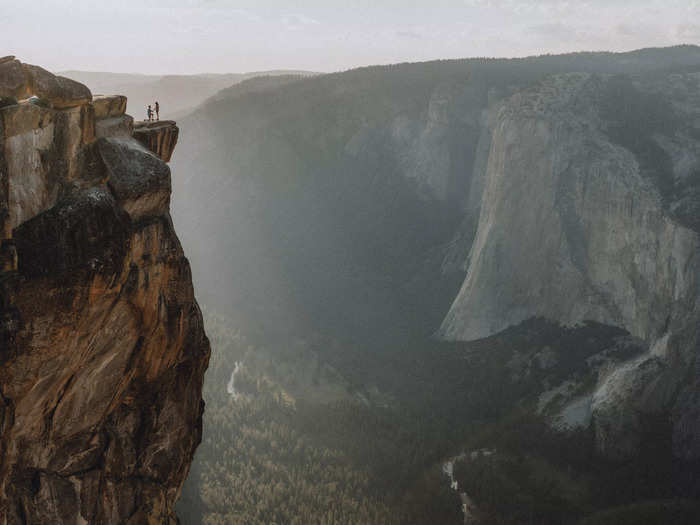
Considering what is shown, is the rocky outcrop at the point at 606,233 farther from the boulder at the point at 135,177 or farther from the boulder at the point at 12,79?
the boulder at the point at 12,79

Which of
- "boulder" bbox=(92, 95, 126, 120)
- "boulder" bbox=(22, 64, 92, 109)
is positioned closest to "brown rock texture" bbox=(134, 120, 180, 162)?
"boulder" bbox=(92, 95, 126, 120)

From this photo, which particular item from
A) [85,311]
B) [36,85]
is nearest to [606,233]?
[85,311]

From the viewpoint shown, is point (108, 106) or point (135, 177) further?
point (108, 106)

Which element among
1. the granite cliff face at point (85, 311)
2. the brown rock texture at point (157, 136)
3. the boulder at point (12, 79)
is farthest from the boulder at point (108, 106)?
the boulder at point (12, 79)

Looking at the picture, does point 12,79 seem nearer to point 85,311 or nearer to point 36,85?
point 36,85

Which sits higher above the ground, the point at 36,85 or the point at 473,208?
the point at 36,85

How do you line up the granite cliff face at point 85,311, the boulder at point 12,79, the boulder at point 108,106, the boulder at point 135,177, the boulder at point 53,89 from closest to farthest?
the granite cliff face at point 85,311 → the boulder at point 12,79 → the boulder at point 53,89 → the boulder at point 135,177 → the boulder at point 108,106
